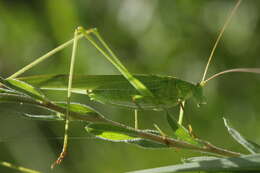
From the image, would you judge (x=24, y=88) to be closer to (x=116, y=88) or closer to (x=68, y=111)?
(x=68, y=111)

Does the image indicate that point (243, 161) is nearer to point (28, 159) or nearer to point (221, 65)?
point (221, 65)

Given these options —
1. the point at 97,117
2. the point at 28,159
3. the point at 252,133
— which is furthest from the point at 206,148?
the point at 28,159

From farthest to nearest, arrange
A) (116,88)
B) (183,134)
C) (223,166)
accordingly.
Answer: (116,88) → (183,134) → (223,166)

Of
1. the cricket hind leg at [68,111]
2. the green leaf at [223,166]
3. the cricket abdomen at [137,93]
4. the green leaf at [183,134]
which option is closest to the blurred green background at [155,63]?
the cricket abdomen at [137,93]

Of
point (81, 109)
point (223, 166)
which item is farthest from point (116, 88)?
point (223, 166)

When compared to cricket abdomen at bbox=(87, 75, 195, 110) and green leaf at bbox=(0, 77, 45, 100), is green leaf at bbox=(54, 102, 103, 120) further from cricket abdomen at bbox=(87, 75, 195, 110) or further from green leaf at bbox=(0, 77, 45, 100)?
cricket abdomen at bbox=(87, 75, 195, 110)
